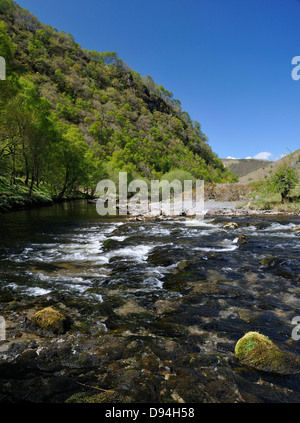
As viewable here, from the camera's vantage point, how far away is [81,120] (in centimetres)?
9419

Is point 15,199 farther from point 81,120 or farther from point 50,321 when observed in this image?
point 81,120

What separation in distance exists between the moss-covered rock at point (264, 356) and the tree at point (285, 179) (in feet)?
68.7

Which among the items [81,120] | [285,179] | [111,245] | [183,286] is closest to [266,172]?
[285,179]

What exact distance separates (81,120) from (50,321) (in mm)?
102423

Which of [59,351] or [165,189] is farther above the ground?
[165,189]

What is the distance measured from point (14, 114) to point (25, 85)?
7.30 m

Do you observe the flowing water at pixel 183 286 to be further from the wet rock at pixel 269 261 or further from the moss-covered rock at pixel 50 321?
the moss-covered rock at pixel 50 321

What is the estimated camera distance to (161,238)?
1161 cm

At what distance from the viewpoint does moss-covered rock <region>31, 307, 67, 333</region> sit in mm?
3669

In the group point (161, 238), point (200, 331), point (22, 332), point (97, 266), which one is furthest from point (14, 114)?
point (200, 331)

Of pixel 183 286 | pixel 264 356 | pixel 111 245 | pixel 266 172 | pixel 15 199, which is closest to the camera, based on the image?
pixel 264 356

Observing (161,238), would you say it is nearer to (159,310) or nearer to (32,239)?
(32,239)

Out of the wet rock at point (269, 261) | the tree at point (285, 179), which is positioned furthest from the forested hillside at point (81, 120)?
the tree at point (285, 179)

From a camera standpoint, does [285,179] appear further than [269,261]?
Yes
